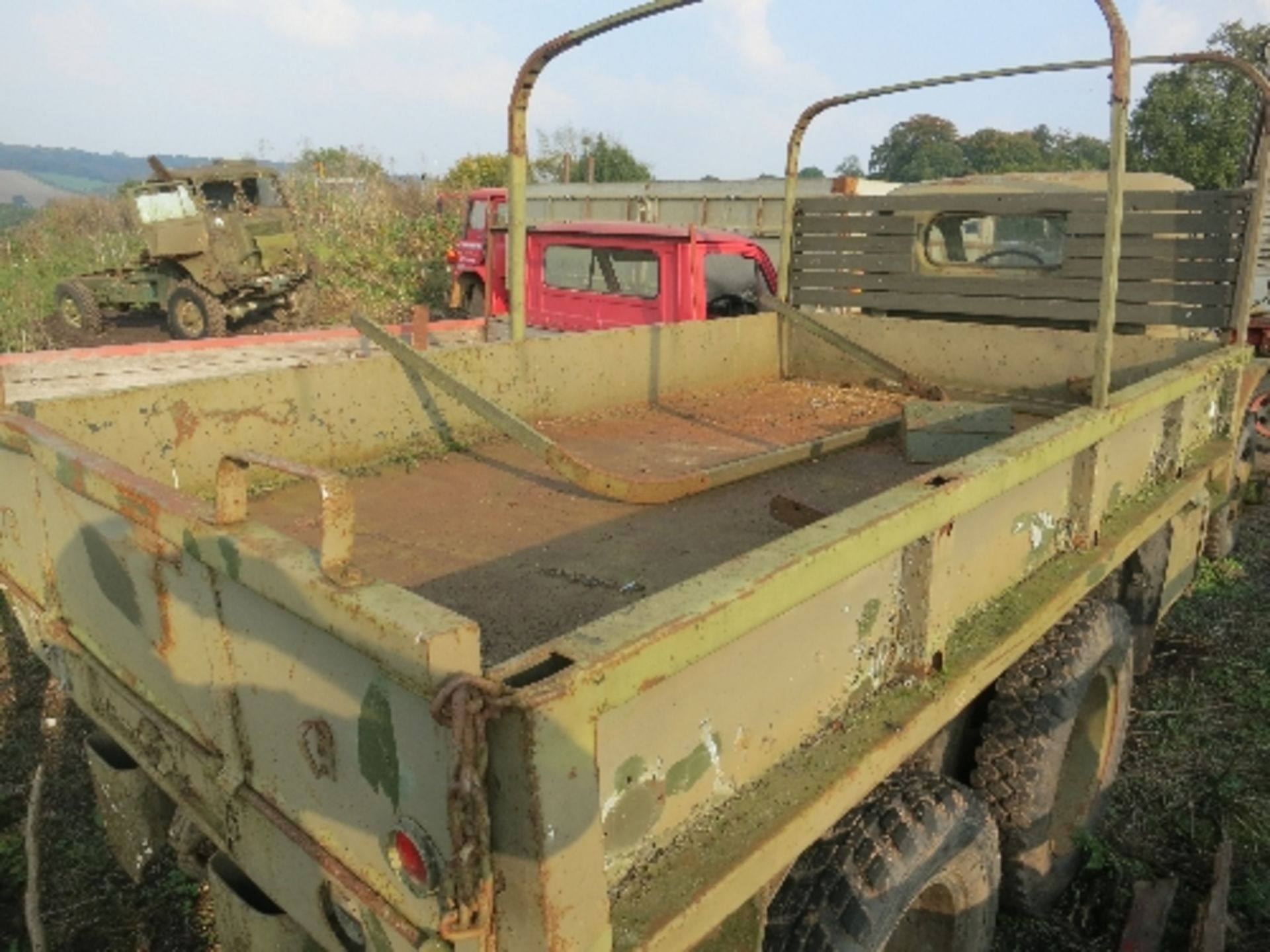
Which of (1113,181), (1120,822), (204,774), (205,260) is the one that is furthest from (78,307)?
(1120,822)

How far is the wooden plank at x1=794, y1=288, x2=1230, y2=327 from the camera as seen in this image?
12.8 feet

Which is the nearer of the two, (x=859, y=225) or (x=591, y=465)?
(x=591, y=465)

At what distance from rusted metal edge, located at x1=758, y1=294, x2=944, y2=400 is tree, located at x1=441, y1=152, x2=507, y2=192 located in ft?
72.4

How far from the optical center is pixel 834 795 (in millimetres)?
1610

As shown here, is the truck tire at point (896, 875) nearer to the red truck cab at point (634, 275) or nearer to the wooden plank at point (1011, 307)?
the wooden plank at point (1011, 307)

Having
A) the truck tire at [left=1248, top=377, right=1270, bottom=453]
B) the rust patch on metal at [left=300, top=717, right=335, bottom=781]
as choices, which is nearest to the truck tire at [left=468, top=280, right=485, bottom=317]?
the truck tire at [left=1248, top=377, right=1270, bottom=453]

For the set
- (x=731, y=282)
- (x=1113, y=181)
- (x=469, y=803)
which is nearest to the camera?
(x=469, y=803)

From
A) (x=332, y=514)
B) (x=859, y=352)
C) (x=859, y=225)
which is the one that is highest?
(x=859, y=225)

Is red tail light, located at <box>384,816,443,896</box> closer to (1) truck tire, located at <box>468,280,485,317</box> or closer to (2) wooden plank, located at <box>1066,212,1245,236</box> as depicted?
(2) wooden plank, located at <box>1066,212,1245,236</box>

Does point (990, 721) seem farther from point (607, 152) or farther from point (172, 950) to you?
point (607, 152)

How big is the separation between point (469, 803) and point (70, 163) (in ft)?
436

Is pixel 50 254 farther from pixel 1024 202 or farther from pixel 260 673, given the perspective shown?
pixel 260 673

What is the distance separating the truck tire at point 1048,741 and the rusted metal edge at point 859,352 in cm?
161

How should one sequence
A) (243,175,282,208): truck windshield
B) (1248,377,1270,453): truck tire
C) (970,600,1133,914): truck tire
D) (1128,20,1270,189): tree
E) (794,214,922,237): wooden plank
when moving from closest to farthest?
(970,600,1133,914): truck tire
(794,214,922,237): wooden plank
(1248,377,1270,453): truck tire
(243,175,282,208): truck windshield
(1128,20,1270,189): tree
